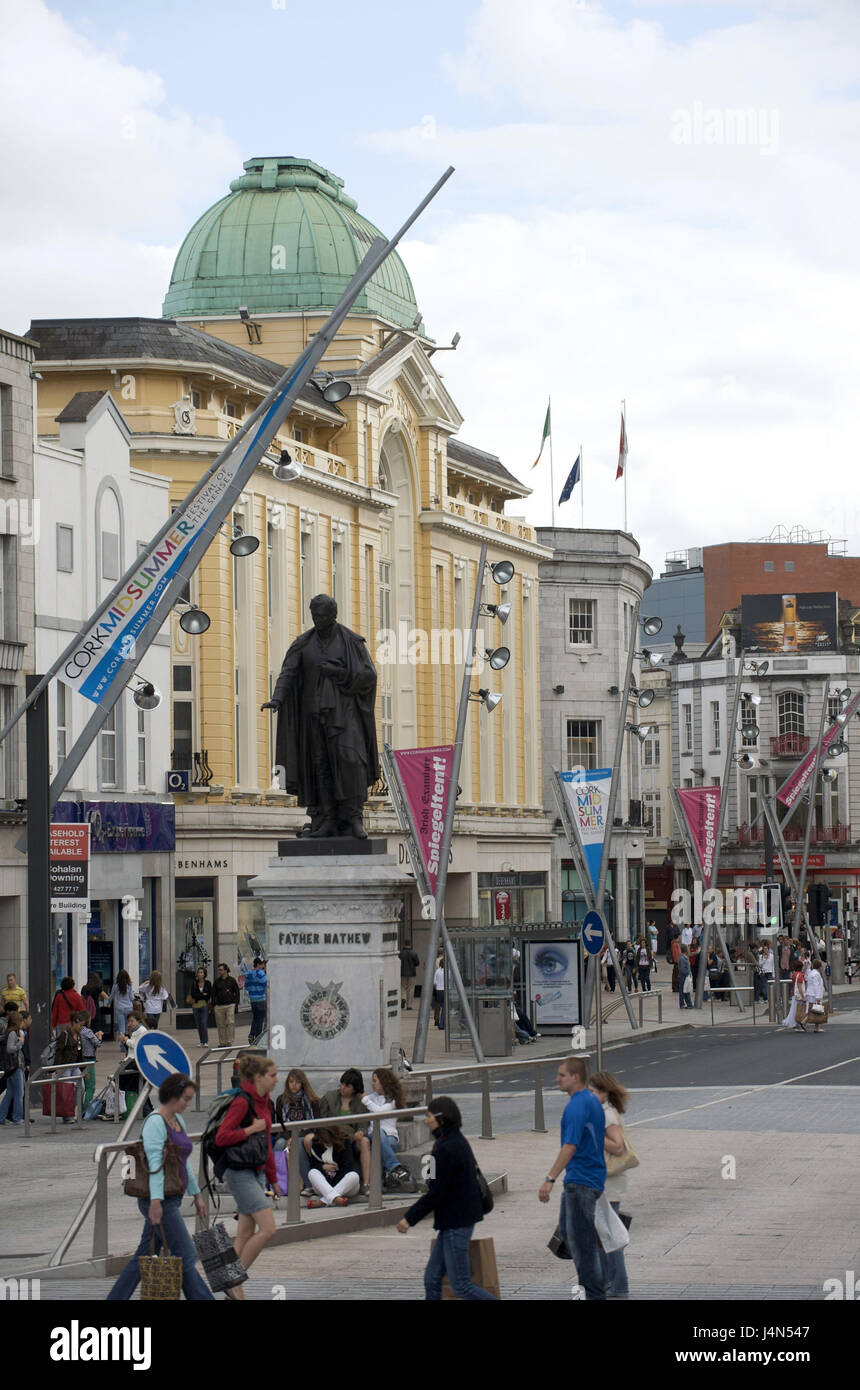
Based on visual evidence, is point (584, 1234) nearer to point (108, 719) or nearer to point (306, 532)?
point (108, 719)

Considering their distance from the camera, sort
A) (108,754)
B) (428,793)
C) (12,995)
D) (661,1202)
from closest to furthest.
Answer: (661,1202) < (12,995) < (428,793) < (108,754)

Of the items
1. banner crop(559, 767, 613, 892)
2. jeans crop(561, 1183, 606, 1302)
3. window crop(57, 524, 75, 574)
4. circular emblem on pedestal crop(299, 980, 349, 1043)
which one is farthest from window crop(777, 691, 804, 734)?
jeans crop(561, 1183, 606, 1302)

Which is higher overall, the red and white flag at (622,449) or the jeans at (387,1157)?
the red and white flag at (622,449)

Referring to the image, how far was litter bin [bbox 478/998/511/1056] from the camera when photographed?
120 ft

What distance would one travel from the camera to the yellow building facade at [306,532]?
51.4m

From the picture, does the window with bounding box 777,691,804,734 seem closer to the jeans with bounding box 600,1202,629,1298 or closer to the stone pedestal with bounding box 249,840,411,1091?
the stone pedestal with bounding box 249,840,411,1091

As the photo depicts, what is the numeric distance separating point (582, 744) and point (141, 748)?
32.7m

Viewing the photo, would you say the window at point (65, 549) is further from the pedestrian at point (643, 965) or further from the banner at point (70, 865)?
the pedestrian at point (643, 965)

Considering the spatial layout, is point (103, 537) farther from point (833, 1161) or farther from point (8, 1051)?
point (833, 1161)

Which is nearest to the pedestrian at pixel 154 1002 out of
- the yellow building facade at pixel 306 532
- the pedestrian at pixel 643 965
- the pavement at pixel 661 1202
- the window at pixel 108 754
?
the pavement at pixel 661 1202

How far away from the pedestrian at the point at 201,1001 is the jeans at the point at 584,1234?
25.6m

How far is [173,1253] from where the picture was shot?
41.8ft

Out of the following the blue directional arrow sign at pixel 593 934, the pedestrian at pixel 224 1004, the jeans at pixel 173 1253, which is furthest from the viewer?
the pedestrian at pixel 224 1004

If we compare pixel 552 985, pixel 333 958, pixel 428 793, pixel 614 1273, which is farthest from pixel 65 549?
pixel 614 1273
